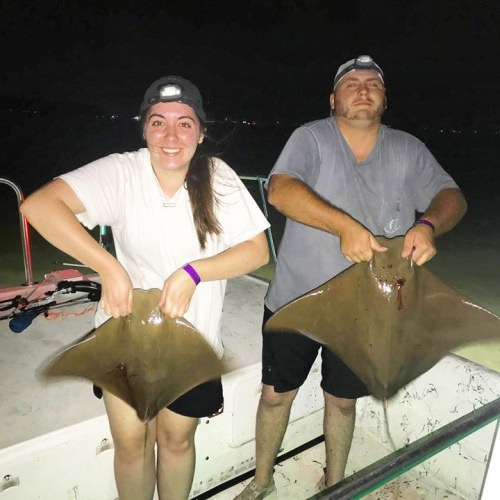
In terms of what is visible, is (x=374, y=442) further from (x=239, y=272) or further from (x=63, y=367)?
(x=63, y=367)

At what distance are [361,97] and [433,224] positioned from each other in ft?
2.55

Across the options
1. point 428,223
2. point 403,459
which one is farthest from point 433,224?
point 403,459

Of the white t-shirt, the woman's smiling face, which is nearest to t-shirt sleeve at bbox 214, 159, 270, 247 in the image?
the white t-shirt

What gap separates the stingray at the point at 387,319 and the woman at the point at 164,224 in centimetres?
43

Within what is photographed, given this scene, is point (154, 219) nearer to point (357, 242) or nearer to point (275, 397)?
point (357, 242)

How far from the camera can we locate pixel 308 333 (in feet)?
7.93

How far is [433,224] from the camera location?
93.0 inches

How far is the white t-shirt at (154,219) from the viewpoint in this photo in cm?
199

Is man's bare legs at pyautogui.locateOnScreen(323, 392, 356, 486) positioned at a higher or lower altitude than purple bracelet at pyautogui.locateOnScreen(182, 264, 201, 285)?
lower

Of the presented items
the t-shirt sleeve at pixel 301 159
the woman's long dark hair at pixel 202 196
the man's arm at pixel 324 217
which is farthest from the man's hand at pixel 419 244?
the woman's long dark hair at pixel 202 196

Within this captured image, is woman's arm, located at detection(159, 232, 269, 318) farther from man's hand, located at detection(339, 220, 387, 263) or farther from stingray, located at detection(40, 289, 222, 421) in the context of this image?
man's hand, located at detection(339, 220, 387, 263)

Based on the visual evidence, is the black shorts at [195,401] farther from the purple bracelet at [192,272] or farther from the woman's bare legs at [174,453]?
the purple bracelet at [192,272]

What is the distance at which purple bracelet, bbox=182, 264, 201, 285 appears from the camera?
1.95 meters

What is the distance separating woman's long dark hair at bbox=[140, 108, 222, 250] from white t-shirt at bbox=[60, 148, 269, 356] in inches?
1.1
